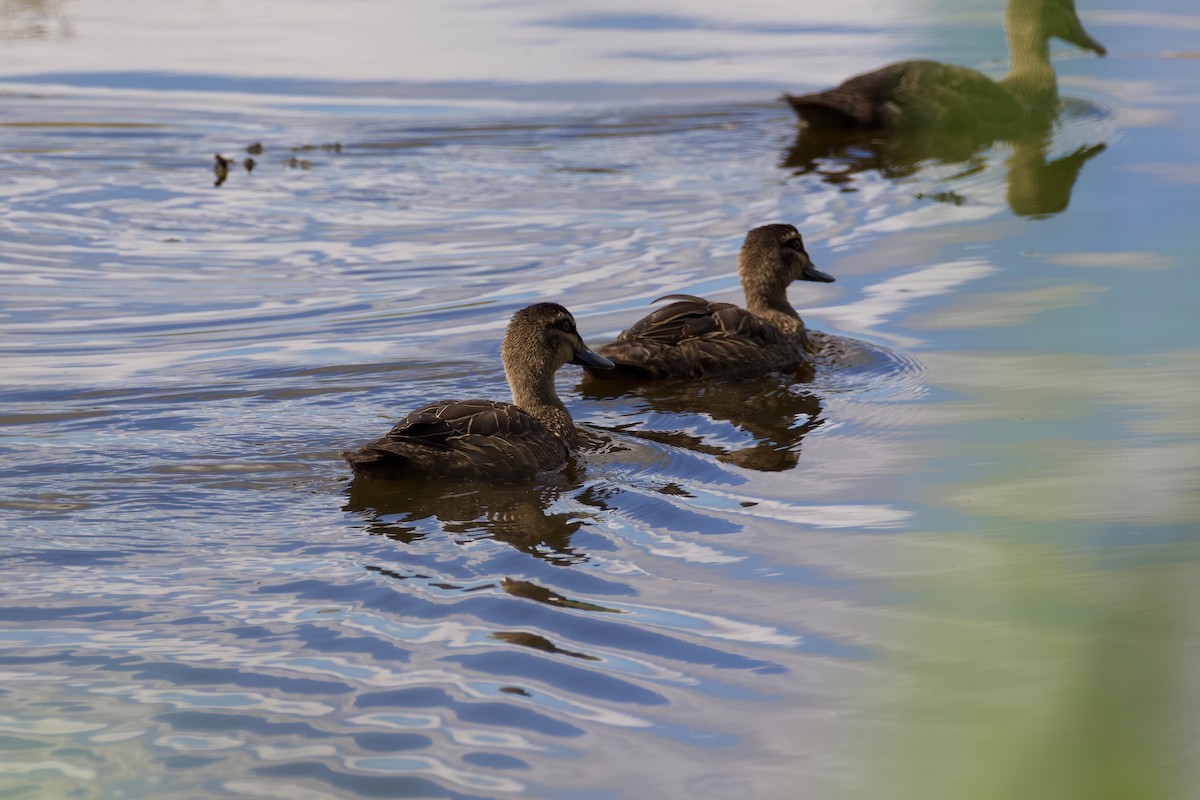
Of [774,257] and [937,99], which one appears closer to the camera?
[774,257]

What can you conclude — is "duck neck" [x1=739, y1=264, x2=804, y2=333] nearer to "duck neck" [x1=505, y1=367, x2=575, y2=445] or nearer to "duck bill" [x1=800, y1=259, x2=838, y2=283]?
"duck bill" [x1=800, y1=259, x2=838, y2=283]

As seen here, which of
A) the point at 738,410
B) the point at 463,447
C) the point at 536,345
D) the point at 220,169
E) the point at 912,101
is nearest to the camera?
the point at 463,447

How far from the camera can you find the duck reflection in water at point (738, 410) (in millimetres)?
7738

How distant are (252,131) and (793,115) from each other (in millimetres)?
5363

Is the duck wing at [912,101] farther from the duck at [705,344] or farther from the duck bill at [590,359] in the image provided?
the duck bill at [590,359]

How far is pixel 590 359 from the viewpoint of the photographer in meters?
8.53

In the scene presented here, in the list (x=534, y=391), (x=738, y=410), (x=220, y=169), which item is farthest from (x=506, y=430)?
(x=220, y=169)

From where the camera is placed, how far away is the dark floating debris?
1309 centimetres

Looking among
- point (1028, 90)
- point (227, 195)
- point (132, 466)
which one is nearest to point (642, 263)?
point (227, 195)

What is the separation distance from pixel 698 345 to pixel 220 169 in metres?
5.83

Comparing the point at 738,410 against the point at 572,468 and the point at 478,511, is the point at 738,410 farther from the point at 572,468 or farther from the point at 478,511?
the point at 478,511

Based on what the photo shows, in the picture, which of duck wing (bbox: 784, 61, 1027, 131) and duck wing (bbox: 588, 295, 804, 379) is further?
duck wing (bbox: 784, 61, 1027, 131)

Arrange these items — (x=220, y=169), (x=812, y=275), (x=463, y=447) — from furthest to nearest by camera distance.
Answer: (x=220, y=169)
(x=812, y=275)
(x=463, y=447)

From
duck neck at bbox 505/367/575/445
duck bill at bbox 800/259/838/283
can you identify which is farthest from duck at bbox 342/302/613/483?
duck bill at bbox 800/259/838/283
